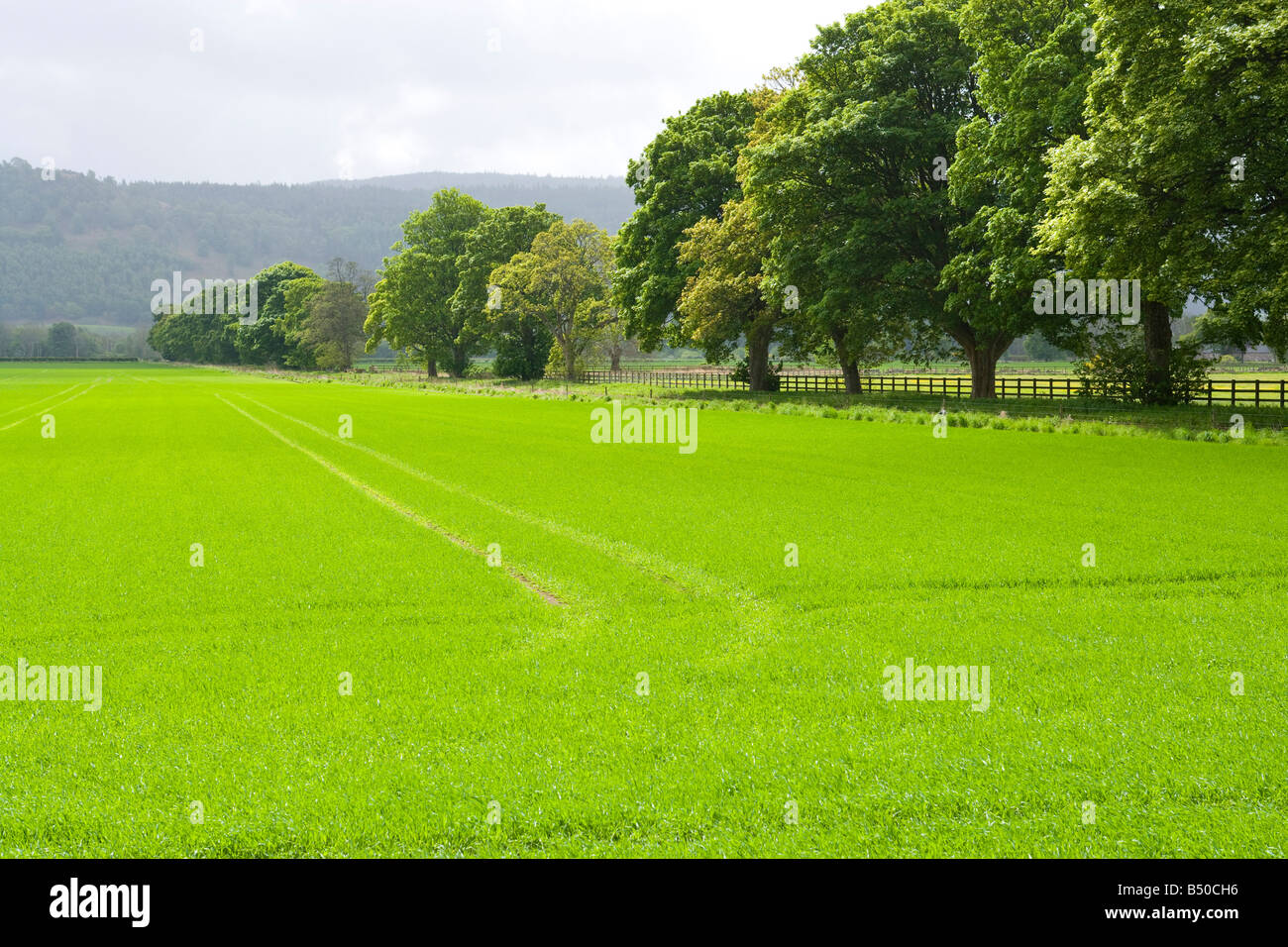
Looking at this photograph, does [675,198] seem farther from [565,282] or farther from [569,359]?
[569,359]

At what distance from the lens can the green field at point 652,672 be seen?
618 centimetres

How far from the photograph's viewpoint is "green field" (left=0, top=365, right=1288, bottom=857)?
6180 mm

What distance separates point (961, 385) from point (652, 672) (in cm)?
7993

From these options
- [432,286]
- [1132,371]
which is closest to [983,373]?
[1132,371]

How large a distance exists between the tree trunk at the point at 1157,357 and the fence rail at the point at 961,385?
1.52 metres

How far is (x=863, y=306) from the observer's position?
165 feet

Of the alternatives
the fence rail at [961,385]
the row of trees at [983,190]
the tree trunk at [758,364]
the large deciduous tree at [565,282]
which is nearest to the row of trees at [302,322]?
the fence rail at [961,385]

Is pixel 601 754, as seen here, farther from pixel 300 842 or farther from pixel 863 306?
pixel 863 306

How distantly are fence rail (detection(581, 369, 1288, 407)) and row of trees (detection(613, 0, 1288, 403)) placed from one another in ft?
9.82

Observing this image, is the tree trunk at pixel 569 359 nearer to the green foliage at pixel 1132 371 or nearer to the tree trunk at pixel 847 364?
the tree trunk at pixel 847 364

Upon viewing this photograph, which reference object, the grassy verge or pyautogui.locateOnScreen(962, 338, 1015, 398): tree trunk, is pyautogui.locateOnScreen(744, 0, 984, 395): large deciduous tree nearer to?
pyautogui.locateOnScreen(962, 338, 1015, 398): tree trunk

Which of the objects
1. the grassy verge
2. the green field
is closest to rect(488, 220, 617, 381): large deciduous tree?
the grassy verge
